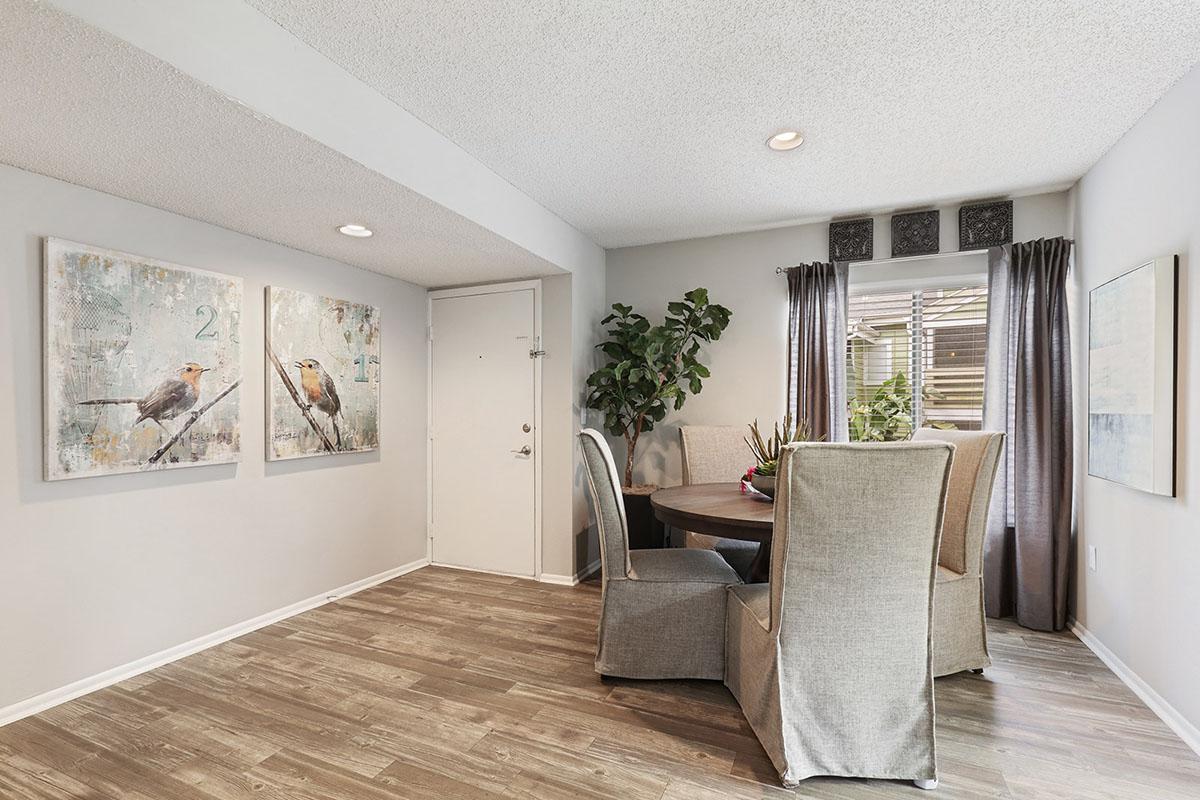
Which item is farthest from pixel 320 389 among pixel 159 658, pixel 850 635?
pixel 850 635

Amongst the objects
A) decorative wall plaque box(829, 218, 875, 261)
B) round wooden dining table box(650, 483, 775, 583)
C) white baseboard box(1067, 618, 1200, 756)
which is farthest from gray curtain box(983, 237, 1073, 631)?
round wooden dining table box(650, 483, 775, 583)

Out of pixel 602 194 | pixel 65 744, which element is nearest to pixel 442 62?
pixel 602 194

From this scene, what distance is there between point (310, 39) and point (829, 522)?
2.28m

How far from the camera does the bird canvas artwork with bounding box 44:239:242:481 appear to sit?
238 cm

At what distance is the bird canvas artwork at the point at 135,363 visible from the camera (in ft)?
7.79

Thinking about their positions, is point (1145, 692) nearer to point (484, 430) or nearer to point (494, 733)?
point (494, 733)

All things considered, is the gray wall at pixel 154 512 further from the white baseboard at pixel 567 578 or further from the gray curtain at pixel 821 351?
the gray curtain at pixel 821 351

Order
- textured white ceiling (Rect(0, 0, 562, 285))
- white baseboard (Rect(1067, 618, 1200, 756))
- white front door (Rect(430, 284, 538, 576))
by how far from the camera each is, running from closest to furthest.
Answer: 1. textured white ceiling (Rect(0, 0, 562, 285))
2. white baseboard (Rect(1067, 618, 1200, 756))
3. white front door (Rect(430, 284, 538, 576))

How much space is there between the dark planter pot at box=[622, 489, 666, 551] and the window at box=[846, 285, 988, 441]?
1.41m

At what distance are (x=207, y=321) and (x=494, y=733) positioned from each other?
235cm

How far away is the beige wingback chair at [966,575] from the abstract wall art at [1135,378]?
1.64 ft

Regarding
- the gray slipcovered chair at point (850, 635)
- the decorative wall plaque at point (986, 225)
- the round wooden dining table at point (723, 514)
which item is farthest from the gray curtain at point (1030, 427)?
the gray slipcovered chair at point (850, 635)

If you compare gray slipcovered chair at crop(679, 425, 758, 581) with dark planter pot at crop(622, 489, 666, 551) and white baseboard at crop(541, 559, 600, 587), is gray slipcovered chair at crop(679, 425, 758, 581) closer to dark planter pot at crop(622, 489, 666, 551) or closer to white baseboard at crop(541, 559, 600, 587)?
dark planter pot at crop(622, 489, 666, 551)

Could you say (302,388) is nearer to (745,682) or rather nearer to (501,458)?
(501,458)
